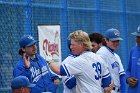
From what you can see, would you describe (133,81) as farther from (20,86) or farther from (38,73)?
(20,86)

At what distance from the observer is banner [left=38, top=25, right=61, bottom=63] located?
923 centimetres

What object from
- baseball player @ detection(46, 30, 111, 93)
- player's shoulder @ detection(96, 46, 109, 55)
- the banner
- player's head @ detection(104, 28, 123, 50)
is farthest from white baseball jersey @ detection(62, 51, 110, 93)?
the banner

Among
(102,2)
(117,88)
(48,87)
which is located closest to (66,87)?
(48,87)

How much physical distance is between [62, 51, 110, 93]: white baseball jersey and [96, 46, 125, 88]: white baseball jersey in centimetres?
145

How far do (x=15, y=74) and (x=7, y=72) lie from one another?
5.15 ft

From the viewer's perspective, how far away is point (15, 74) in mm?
6688

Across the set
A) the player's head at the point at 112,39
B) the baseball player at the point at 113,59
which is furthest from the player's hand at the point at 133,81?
the player's head at the point at 112,39

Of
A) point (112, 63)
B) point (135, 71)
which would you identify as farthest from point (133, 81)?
point (112, 63)

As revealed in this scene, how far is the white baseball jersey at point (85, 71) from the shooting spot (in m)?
6.15

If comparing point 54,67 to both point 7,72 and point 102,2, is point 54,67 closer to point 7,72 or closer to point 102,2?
point 7,72

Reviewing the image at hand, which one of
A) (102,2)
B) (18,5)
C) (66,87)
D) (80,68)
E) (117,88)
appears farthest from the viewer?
(102,2)

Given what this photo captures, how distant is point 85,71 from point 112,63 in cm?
170

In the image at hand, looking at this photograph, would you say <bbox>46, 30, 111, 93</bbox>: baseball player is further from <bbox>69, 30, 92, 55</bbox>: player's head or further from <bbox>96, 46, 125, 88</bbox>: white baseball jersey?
<bbox>96, 46, 125, 88</bbox>: white baseball jersey

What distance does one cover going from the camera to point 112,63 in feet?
25.6
